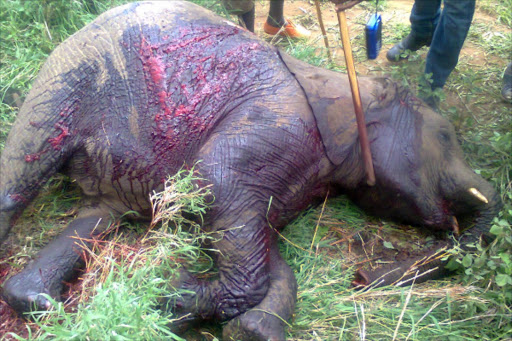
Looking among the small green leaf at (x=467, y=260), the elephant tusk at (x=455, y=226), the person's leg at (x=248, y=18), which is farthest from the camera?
the person's leg at (x=248, y=18)

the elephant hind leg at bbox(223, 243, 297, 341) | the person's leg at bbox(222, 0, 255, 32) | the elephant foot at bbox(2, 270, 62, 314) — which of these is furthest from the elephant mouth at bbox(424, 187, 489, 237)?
the person's leg at bbox(222, 0, 255, 32)

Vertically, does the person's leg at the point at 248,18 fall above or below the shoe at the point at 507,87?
above

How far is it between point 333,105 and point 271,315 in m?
1.21

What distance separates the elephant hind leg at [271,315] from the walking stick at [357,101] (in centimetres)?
75

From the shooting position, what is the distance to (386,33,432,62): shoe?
14.3 ft

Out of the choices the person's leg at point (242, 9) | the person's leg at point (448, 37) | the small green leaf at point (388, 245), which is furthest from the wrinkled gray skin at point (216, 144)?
the person's leg at point (242, 9)

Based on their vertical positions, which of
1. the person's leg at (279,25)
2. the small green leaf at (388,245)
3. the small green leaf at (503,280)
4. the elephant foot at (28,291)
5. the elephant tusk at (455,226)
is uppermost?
the person's leg at (279,25)

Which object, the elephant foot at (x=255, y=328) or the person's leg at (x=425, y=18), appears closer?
the elephant foot at (x=255, y=328)

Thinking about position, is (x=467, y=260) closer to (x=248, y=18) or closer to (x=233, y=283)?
(x=233, y=283)

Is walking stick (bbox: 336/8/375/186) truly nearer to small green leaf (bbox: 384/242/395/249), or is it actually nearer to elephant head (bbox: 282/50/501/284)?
elephant head (bbox: 282/50/501/284)

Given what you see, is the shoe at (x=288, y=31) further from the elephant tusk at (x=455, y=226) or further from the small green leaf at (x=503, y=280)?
the small green leaf at (x=503, y=280)

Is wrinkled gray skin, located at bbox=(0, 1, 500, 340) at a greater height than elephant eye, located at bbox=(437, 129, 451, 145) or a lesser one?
greater

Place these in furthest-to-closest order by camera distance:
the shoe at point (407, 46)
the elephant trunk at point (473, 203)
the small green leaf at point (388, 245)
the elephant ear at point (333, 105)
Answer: the shoe at point (407, 46)
the small green leaf at point (388, 245)
the elephant trunk at point (473, 203)
the elephant ear at point (333, 105)

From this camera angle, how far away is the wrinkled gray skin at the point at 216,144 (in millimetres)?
2537
